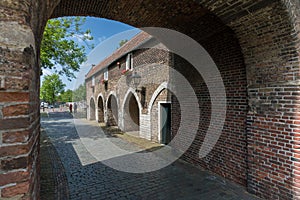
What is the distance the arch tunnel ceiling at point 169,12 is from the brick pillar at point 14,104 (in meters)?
2.92

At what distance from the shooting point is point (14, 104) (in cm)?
108

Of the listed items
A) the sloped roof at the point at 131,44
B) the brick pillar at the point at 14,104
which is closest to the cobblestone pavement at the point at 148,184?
the brick pillar at the point at 14,104

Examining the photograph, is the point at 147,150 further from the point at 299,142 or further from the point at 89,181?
the point at 299,142

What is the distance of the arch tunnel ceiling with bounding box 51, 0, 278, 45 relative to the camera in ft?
10.4

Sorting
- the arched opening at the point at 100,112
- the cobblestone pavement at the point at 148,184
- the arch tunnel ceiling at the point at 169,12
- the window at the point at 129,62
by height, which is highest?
the window at the point at 129,62

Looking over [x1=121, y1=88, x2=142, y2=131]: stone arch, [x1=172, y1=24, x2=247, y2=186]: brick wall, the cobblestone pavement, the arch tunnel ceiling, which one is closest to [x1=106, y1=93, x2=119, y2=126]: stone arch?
[x1=121, y1=88, x2=142, y2=131]: stone arch

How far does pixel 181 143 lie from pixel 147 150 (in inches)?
69.2

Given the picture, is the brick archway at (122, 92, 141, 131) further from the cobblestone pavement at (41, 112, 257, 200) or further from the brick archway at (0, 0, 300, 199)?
the brick archway at (0, 0, 300, 199)

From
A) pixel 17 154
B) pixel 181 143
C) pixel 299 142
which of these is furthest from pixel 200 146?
pixel 17 154

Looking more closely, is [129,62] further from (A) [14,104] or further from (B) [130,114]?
(A) [14,104]

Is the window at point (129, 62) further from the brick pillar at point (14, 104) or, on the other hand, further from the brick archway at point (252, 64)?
the brick pillar at point (14, 104)

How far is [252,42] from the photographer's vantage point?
3502mm

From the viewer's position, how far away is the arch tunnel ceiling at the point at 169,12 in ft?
10.4

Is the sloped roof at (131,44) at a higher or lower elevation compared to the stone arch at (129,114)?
higher
